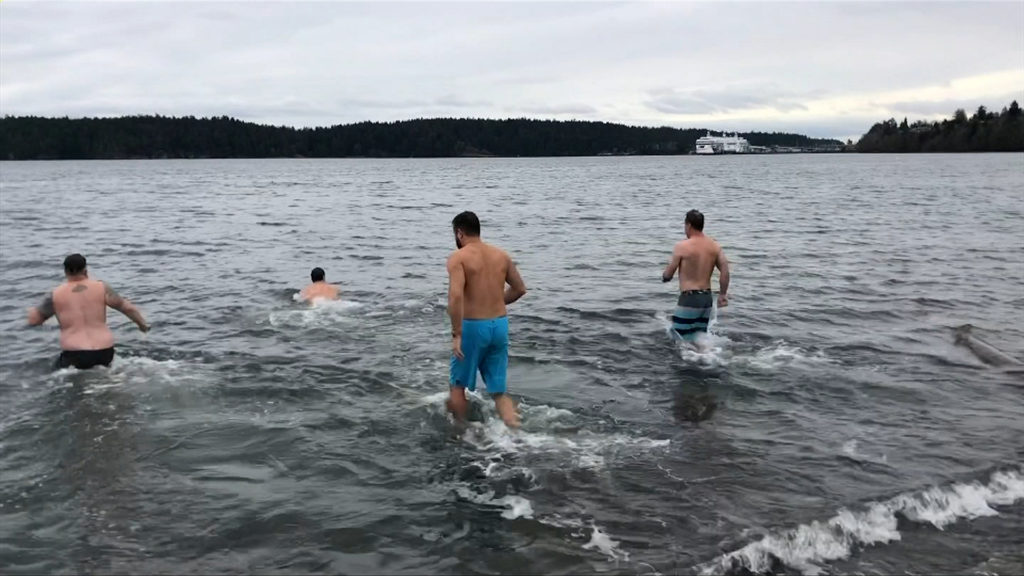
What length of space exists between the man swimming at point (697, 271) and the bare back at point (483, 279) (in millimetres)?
3737

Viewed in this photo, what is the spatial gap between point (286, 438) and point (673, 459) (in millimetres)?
4052

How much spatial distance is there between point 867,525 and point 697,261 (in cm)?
547

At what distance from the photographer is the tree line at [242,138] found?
168 metres

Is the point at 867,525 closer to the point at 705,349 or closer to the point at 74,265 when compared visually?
the point at 705,349

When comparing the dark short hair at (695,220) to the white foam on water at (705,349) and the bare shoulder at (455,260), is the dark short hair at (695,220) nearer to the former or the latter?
the white foam on water at (705,349)

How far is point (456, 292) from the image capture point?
785cm

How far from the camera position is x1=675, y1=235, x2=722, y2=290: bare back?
1141cm

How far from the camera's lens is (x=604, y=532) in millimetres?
6336

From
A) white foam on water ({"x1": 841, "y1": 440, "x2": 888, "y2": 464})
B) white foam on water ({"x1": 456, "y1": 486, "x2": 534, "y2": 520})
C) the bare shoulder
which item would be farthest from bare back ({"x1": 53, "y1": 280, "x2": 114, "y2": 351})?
white foam on water ({"x1": 841, "y1": 440, "x2": 888, "y2": 464})

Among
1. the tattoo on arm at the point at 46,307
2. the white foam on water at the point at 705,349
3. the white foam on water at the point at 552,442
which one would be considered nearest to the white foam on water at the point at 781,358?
the white foam on water at the point at 705,349

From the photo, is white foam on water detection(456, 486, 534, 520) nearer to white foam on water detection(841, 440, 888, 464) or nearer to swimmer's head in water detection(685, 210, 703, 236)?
white foam on water detection(841, 440, 888, 464)

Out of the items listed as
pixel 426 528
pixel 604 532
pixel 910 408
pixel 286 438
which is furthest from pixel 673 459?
pixel 286 438

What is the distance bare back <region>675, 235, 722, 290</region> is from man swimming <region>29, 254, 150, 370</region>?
7381mm

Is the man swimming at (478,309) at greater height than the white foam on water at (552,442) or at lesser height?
greater
